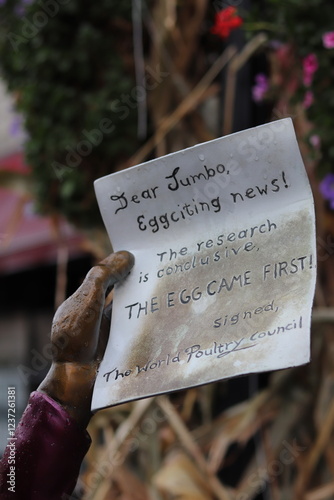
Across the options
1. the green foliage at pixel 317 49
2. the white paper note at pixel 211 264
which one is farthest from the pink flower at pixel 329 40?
the white paper note at pixel 211 264

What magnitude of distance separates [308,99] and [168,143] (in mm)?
565

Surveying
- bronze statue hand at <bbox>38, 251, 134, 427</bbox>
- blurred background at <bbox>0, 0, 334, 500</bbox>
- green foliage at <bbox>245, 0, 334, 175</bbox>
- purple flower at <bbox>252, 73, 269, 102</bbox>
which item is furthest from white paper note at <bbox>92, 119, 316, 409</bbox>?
purple flower at <bbox>252, 73, 269, 102</bbox>

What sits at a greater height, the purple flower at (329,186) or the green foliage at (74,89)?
the green foliage at (74,89)

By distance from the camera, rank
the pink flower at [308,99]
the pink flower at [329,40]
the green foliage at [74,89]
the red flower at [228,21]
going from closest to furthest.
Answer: the pink flower at [329,40], the pink flower at [308,99], the red flower at [228,21], the green foliage at [74,89]

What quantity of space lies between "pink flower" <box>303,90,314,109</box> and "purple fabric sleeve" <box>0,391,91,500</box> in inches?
43.2

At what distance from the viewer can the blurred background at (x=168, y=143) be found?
197cm

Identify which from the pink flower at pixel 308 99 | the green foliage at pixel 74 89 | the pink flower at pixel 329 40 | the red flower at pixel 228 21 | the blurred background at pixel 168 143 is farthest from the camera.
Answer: the green foliage at pixel 74 89

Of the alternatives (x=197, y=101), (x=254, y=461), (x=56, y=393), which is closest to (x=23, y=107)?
(x=197, y=101)

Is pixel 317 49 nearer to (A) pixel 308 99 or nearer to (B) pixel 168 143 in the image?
(A) pixel 308 99

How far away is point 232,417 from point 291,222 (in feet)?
4.08

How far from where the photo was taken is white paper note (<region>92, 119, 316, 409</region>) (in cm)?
82

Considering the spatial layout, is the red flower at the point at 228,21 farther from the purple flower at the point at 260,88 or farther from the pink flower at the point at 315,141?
the pink flower at the point at 315,141

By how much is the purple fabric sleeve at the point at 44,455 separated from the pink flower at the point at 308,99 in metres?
1.10

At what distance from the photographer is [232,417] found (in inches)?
80.0
